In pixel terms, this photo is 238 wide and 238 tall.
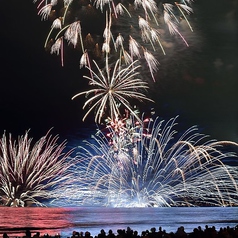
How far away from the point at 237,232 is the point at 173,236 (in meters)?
2.63

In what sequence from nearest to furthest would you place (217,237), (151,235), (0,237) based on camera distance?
(217,237) < (151,235) < (0,237)

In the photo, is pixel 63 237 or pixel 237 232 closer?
pixel 237 232

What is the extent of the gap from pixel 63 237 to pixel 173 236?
12.3 meters

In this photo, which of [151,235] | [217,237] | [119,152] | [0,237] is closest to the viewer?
[217,237]

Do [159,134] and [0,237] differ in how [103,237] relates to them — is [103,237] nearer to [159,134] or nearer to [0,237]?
[0,237]

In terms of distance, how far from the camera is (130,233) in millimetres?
17250

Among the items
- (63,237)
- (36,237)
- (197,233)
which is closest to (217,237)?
(197,233)

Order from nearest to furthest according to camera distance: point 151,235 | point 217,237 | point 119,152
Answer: point 217,237, point 151,235, point 119,152

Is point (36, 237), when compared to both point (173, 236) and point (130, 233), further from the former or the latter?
point (173, 236)

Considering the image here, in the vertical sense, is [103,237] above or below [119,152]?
below

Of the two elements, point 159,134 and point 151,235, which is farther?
point 159,134

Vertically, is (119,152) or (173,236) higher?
(119,152)

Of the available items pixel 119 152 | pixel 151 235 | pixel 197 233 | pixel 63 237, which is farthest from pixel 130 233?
pixel 119 152

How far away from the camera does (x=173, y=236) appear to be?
1639 cm
